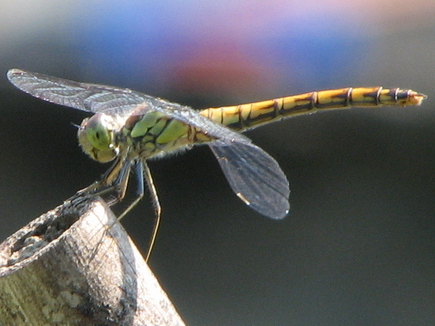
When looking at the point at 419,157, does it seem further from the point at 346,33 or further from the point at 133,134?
the point at 133,134

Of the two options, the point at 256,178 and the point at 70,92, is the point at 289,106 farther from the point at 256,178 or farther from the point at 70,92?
the point at 70,92

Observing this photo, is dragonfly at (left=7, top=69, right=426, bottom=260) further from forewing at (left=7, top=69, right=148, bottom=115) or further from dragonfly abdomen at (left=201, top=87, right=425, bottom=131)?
dragonfly abdomen at (left=201, top=87, right=425, bottom=131)

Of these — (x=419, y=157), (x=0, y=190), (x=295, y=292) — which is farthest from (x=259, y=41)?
(x=0, y=190)

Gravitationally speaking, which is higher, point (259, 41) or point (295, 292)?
point (259, 41)

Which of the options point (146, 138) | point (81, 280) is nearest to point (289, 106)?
point (146, 138)

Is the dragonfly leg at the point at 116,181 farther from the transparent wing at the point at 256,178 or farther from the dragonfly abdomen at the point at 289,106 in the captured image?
the dragonfly abdomen at the point at 289,106

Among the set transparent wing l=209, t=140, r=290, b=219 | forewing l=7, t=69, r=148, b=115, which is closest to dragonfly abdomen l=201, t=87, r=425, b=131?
transparent wing l=209, t=140, r=290, b=219
